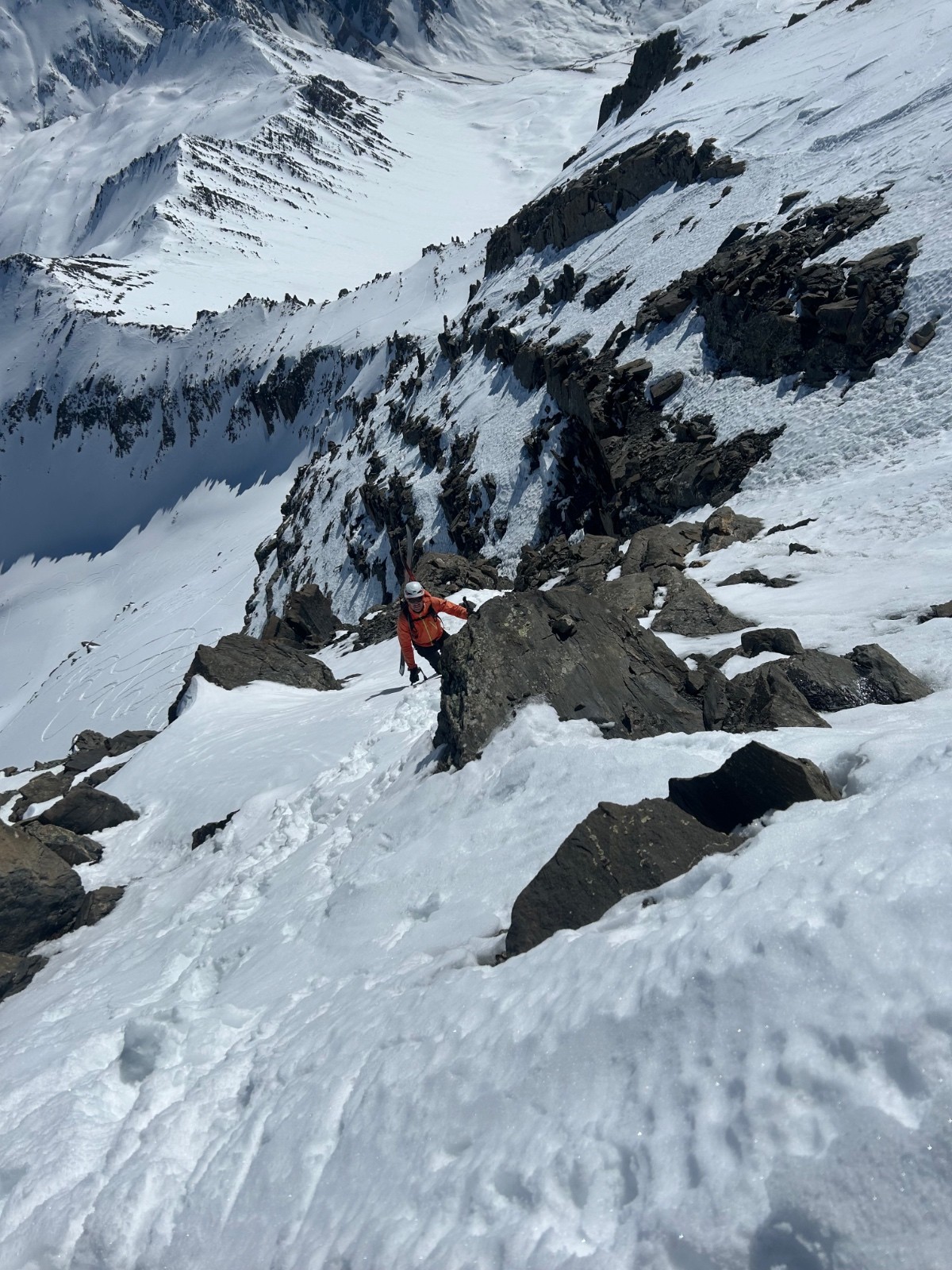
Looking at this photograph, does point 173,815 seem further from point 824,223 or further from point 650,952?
point 824,223

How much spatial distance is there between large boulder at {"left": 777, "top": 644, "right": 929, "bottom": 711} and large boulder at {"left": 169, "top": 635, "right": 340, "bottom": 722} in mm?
10429

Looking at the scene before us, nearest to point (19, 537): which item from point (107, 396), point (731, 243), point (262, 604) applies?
point (107, 396)

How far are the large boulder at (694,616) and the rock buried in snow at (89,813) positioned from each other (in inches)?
353

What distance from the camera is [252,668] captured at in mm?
16859

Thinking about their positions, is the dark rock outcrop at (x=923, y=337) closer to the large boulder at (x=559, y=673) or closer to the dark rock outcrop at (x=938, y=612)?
the dark rock outcrop at (x=938, y=612)

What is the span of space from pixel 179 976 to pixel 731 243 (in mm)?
27277

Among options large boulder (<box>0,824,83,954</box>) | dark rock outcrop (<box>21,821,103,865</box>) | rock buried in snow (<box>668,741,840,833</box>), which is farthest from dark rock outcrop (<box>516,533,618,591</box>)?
large boulder (<box>0,824,83,954</box>)

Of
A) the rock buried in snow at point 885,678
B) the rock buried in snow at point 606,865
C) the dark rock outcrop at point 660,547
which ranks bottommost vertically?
the dark rock outcrop at point 660,547

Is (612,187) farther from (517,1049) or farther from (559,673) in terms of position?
(517,1049)

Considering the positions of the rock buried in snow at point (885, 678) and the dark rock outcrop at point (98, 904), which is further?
the dark rock outcrop at point (98, 904)

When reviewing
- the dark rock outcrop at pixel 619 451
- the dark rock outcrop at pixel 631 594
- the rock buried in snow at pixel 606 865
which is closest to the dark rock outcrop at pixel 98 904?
the rock buried in snow at pixel 606 865

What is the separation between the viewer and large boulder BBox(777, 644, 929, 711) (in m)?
7.41

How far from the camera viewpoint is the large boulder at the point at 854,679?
741cm

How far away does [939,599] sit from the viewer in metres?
9.91
